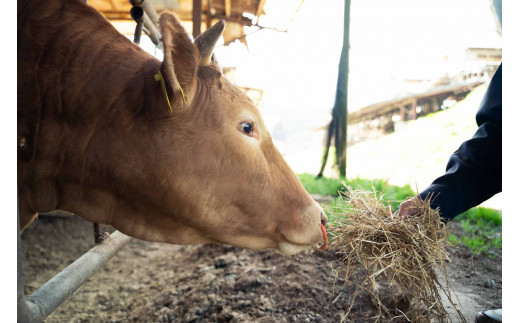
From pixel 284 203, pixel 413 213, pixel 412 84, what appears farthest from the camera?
pixel 412 84

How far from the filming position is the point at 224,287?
8.23ft

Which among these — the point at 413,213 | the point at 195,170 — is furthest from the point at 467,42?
the point at 195,170

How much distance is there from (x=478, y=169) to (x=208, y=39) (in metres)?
1.45

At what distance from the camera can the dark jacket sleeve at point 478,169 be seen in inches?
68.7

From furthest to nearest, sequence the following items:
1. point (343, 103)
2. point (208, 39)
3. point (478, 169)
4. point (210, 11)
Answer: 1. point (343, 103)
2. point (210, 11)
3. point (478, 169)
4. point (208, 39)

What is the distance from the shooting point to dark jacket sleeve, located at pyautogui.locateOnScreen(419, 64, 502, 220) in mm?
1745

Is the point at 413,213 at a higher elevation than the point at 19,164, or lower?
lower

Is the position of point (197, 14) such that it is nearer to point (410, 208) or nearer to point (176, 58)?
point (176, 58)

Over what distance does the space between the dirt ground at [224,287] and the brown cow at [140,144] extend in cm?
70

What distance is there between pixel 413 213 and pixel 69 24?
6.16 feet

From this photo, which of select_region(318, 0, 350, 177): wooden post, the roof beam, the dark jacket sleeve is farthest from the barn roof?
the dark jacket sleeve

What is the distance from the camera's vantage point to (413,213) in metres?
1.87

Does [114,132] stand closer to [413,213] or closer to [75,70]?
[75,70]

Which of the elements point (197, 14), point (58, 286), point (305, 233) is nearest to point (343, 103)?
point (197, 14)
